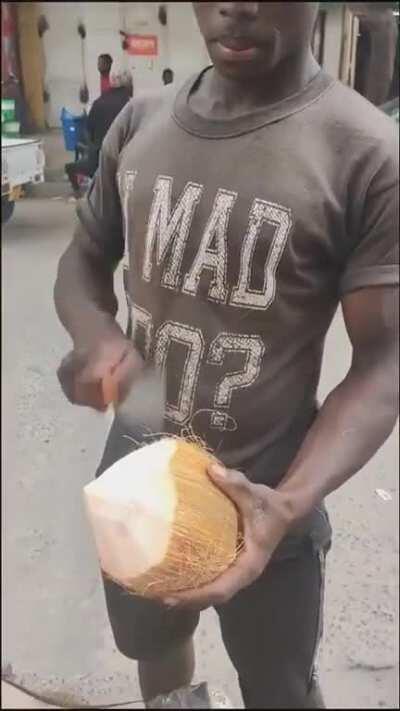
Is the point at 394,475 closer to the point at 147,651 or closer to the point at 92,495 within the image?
the point at 147,651

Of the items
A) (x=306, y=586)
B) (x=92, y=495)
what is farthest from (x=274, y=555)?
(x=92, y=495)

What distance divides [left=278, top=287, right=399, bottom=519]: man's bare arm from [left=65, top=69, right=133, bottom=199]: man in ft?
0.67

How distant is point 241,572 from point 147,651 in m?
0.18

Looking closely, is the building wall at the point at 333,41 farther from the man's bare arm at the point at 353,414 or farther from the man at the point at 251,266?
the man's bare arm at the point at 353,414

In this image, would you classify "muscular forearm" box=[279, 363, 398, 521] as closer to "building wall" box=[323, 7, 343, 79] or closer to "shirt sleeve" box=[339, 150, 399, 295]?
"shirt sleeve" box=[339, 150, 399, 295]

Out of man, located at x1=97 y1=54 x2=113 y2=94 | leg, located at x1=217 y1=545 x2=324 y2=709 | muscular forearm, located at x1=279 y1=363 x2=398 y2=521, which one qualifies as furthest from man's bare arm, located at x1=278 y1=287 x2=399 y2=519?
man, located at x1=97 y1=54 x2=113 y2=94

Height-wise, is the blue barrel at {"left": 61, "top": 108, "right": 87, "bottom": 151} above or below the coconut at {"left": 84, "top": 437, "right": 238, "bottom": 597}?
above

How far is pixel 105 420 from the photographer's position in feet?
2.14

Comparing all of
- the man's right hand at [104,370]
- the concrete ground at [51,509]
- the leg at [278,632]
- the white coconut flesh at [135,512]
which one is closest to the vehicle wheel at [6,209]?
the concrete ground at [51,509]

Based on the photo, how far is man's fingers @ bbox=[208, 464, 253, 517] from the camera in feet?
1.80

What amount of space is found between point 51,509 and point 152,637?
9.8 inches

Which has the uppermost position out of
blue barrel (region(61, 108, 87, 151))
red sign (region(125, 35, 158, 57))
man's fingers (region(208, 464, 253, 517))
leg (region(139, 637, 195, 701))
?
red sign (region(125, 35, 158, 57))

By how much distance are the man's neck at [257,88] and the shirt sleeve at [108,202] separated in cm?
7

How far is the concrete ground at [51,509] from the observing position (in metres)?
0.64
